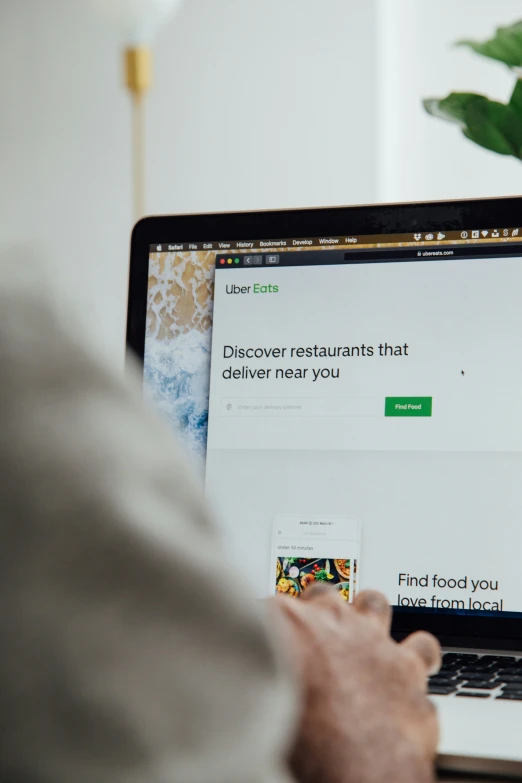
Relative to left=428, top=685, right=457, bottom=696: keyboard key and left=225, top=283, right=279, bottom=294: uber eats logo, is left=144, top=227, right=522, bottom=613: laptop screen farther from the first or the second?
left=428, top=685, right=457, bottom=696: keyboard key

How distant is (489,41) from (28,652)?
79 cm

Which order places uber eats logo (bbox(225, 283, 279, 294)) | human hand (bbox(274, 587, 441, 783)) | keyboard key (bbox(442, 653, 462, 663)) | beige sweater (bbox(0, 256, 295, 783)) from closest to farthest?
beige sweater (bbox(0, 256, 295, 783))
human hand (bbox(274, 587, 441, 783))
keyboard key (bbox(442, 653, 462, 663))
uber eats logo (bbox(225, 283, 279, 294))

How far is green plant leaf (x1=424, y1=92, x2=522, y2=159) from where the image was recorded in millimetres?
830

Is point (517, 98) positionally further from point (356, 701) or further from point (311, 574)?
point (356, 701)

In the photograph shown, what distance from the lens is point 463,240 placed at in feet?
2.37

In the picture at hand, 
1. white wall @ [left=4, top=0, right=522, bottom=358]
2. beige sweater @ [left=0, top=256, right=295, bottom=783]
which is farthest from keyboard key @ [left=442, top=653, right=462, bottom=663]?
white wall @ [left=4, top=0, right=522, bottom=358]

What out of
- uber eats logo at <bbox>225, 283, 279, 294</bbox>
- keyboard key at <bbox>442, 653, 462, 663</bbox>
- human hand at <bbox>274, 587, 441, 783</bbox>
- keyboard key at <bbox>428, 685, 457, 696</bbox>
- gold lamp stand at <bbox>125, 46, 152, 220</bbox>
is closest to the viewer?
human hand at <bbox>274, 587, 441, 783</bbox>

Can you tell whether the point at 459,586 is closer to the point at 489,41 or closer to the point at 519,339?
the point at 519,339

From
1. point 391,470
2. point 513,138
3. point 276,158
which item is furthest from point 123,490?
point 276,158

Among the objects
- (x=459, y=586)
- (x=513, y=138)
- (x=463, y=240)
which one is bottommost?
(x=459, y=586)

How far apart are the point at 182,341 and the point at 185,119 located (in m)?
1.56

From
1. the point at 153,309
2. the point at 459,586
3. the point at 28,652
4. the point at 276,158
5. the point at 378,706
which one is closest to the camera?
the point at 28,652

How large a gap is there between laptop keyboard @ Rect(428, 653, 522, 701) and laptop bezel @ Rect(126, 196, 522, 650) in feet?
0.05

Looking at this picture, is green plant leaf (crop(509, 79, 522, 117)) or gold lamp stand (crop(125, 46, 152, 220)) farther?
gold lamp stand (crop(125, 46, 152, 220))
